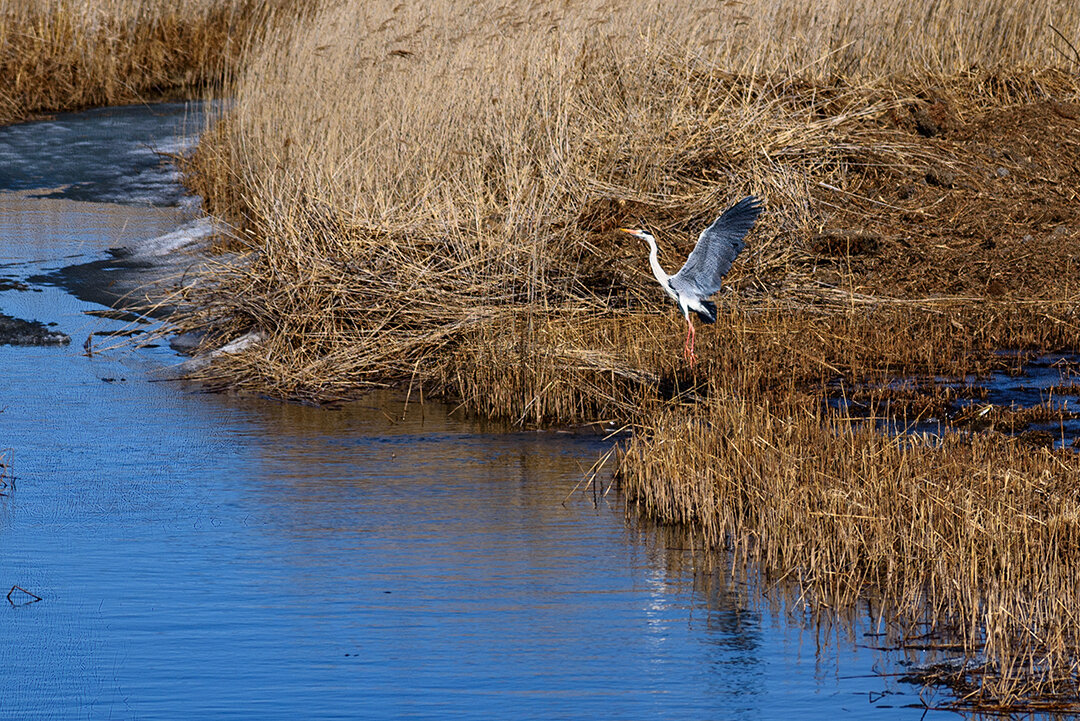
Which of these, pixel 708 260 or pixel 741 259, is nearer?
pixel 708 260

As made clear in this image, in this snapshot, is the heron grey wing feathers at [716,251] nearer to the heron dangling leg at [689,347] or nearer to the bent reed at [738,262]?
the heron dangling leg at [689,347]

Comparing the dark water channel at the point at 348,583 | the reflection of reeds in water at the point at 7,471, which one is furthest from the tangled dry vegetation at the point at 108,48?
the reflection of reeds in water at the point at 7,471

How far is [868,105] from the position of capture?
40.8 ft

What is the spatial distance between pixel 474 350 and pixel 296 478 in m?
1.91

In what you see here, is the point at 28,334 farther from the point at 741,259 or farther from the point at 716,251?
the point at 741,259

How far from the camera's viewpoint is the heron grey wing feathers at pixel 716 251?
8.23 metres

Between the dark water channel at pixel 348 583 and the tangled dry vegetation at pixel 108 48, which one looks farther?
the tangled dry vegetation at pixel 108 48

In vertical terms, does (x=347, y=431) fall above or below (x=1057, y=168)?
below

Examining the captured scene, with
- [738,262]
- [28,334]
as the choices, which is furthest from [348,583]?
[738,262]

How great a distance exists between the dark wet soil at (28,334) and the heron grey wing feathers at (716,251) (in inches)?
163

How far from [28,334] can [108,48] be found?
10550 mm

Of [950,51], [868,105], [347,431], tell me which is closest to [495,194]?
[347,431]

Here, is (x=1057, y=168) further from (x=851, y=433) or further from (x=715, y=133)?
(x=851, y=433)

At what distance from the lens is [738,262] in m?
10.5
